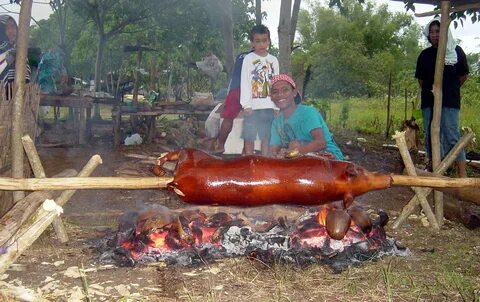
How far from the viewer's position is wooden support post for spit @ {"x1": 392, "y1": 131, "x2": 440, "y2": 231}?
4.76m

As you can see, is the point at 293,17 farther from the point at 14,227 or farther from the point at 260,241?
the point at 14,227

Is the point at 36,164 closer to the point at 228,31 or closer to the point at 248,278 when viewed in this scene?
the point at 248,278

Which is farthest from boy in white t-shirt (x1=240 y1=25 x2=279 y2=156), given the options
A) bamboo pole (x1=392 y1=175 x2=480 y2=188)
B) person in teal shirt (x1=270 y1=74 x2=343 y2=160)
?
bamboo pole (x1=392 y1=175 x2=480 y2=188)

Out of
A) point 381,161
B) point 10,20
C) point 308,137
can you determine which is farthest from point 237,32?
point 308,137

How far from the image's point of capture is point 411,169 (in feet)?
15.9

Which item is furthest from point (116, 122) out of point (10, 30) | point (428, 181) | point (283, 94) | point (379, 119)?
point (379, 119)

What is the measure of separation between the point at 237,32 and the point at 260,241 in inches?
674

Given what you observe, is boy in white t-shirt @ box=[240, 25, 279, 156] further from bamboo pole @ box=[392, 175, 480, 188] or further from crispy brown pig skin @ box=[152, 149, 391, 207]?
bamboo pole @ box=[392, 175, 480, 188]

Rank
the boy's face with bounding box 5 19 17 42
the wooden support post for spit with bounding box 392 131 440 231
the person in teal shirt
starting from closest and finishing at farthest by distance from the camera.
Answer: the wooden support post for spit with bounding box 392 131 440 231
the person in teal shirt
the boy's face with bounding box 5 19 17 42

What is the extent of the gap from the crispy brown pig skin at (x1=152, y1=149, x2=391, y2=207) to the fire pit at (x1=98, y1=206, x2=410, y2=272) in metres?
0.74

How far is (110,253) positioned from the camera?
163 inches

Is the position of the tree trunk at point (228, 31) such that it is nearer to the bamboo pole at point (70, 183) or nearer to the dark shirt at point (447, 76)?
the dark shirt at point (447, 76)

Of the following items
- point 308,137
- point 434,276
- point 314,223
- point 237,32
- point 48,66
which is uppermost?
point 237,32

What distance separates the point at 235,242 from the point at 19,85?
7.42 ft
